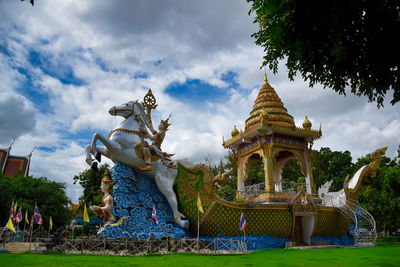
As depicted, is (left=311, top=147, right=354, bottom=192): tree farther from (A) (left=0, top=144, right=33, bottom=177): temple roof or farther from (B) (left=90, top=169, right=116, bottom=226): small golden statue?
(A) (left=0, top=144, right=33, bottom=177): temple roof

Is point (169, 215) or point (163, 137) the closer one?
point (169, 215)

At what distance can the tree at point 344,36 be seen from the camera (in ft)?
13.2

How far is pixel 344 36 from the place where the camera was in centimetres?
430

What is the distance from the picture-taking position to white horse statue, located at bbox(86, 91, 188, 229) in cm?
959

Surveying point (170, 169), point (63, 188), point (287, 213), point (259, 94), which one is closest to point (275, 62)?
point (170, 169)

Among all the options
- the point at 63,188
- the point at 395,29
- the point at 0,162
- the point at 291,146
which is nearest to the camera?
the point at 395,29

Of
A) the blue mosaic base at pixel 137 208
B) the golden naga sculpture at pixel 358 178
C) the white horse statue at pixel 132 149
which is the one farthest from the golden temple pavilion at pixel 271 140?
the blue mosaic base at pixel 137 208

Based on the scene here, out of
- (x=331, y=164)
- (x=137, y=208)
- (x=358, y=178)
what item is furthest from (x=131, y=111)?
(x=331, y=164)

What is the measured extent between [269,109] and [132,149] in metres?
8.44

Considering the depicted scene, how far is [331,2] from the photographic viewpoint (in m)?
4.04

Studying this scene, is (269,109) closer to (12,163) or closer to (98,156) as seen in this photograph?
(98,156)

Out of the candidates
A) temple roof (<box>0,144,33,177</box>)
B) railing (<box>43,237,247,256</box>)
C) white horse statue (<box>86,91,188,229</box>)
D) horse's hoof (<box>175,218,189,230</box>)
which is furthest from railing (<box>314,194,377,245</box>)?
temple roof (<box>0,144,33,177</box>)

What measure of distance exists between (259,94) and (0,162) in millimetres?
24751

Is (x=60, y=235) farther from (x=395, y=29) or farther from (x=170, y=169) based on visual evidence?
(x=395, y=29)
